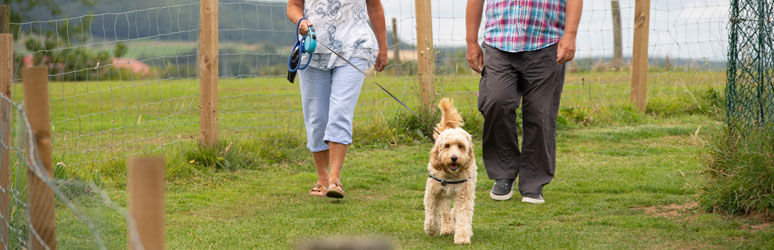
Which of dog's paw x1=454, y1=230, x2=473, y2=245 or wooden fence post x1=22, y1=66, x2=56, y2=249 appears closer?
wooden fence post x1=22, y1=66, x2=56, y2=249

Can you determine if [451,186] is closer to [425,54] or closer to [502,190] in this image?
[502,190]

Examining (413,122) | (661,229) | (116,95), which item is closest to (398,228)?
(661,229)

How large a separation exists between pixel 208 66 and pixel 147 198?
5173 mm

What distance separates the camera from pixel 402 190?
617cm

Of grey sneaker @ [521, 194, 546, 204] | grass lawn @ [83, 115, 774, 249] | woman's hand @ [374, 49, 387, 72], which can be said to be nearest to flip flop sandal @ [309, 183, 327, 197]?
grass lawn @ [83, 115, 774, 249]

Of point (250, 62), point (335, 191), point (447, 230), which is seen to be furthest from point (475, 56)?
point (250, 62)

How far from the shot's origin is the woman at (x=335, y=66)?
5562 mm

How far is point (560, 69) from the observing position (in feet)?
18.1

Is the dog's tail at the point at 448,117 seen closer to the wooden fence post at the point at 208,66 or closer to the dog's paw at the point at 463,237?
the dog's paw at the point at 463,237

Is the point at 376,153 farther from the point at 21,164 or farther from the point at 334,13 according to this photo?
the point at 21,164

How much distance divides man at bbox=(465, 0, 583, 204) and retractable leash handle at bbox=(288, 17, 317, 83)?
1099mm

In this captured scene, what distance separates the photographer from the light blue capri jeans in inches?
219

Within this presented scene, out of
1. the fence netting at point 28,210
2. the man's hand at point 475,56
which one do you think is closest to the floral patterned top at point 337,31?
the man's hand at point 475,56

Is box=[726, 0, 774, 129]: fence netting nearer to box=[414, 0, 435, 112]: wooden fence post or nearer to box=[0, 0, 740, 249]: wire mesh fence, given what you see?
box=[0, 0, 740, 249]: wire mesh fence
